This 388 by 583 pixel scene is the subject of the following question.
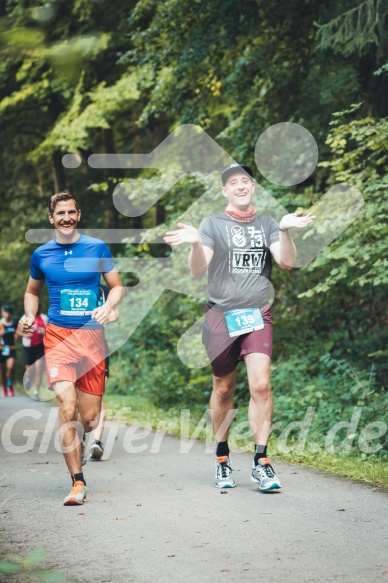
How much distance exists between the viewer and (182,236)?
5742 mm

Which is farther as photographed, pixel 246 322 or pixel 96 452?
pixel 96 452

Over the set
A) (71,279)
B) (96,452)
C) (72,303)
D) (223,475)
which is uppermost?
(71,279)

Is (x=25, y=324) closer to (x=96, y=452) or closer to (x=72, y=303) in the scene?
(x=72, y=303)

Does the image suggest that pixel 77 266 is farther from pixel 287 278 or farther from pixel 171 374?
pixel 171 374

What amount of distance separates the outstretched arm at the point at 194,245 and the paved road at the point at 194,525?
1.59 m

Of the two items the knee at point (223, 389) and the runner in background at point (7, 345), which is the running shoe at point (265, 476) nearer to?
the knee at point (223, 389)

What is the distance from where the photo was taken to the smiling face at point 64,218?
21.4ft

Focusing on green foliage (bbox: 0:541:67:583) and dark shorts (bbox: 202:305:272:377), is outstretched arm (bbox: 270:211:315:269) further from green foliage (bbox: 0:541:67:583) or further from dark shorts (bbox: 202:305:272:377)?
green foliage (bbox: 0:541:67:583)

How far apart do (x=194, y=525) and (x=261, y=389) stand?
1481 mm

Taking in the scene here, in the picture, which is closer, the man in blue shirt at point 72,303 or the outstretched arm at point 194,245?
the outstretched arm at point 194,245

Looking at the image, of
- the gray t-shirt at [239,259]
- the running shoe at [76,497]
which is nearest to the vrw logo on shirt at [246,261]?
the gray t-shirt at [239,259]

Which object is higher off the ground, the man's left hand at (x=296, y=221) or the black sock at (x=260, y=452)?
the man's left hand at (x=296, y=221)

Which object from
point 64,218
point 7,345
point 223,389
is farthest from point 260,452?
point 7,345

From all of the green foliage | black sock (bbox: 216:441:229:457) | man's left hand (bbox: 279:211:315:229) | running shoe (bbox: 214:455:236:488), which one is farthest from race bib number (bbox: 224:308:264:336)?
the green foliage
